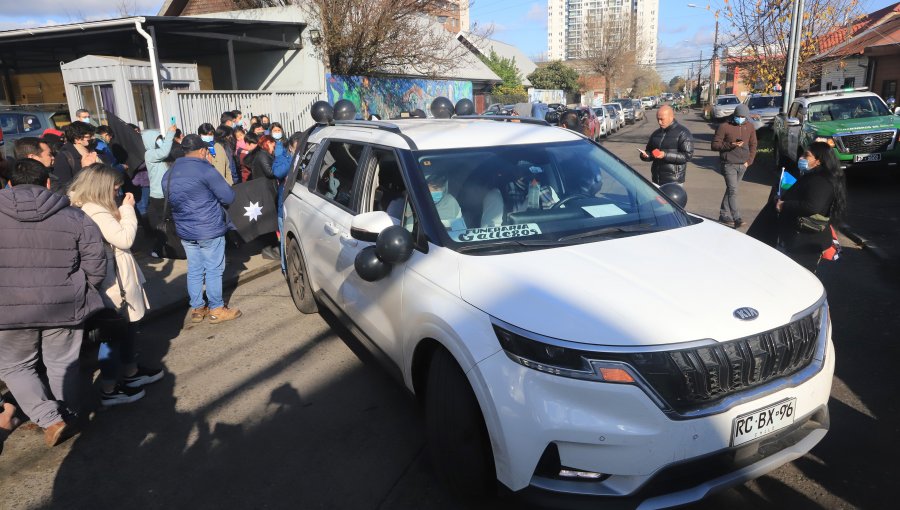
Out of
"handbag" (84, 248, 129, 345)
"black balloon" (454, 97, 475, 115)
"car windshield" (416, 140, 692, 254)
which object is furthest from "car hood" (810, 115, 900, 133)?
"handbag" (84, 248, 129, 345)

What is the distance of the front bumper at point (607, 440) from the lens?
7.73ft

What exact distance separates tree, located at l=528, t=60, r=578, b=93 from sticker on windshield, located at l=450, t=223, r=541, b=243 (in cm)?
5616

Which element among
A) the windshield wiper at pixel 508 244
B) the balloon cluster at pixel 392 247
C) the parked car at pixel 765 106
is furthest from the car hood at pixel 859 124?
the parked car at pixel 765 106

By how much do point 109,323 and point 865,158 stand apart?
12945 mm

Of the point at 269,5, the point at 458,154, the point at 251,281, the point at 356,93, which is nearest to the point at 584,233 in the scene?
the point at 458,154

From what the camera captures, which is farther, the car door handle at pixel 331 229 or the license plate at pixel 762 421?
the car door handle at pixel 331 229

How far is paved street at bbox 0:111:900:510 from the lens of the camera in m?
3.16

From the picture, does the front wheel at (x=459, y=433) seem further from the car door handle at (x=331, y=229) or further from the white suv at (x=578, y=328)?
the car door handle at (x=331, y=229)

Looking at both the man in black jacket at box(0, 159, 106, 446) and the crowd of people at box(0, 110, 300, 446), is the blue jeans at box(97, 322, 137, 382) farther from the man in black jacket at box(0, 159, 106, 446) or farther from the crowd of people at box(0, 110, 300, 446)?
the man in black jacket at box(0, 159, 106, 446)

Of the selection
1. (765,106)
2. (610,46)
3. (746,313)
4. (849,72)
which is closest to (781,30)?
(765,106)

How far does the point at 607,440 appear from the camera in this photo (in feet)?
7.73

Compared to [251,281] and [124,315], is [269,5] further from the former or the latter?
[124,315]

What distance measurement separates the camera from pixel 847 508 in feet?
9.53

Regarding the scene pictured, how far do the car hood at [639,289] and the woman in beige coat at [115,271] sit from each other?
8.71ft
